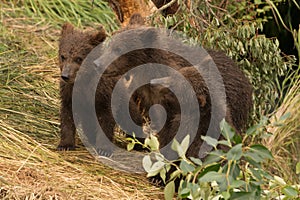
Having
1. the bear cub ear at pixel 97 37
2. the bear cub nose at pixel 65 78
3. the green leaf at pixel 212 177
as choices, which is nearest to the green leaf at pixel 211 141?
the green leaf at pixel 212 177

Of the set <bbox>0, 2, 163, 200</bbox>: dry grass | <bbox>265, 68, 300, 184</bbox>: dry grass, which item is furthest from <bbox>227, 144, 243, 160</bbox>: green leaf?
<bbox>265, 68, 300, 184</bbox>: dry grass

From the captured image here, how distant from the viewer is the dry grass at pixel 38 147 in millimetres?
4668

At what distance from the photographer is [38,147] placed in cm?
529

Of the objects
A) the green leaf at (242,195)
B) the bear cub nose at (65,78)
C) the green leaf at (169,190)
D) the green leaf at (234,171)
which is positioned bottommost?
the green leaf at (169,190)

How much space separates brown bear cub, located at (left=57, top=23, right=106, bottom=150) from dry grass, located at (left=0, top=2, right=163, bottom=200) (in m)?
0.13

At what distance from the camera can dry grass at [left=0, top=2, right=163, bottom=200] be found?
15.3 ft

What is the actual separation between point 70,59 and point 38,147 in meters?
0.64

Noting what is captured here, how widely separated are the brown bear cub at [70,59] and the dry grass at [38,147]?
0.42 ft

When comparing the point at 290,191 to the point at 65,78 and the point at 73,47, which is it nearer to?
the point at 65,78

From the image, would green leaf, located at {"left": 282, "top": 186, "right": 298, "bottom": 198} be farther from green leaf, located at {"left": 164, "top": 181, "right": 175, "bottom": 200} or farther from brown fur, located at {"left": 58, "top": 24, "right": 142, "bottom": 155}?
brown fur, located at {"left": 58, "top": 24, "right": 142, "bottom": 155}

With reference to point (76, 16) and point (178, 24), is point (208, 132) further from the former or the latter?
point (76, 16)

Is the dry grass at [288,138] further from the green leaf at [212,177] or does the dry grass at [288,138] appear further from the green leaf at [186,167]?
the green leaf at [212,177]

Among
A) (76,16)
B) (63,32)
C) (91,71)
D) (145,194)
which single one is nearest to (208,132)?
(145,194)

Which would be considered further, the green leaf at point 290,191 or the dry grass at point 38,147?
the dry grass at point 38,147
